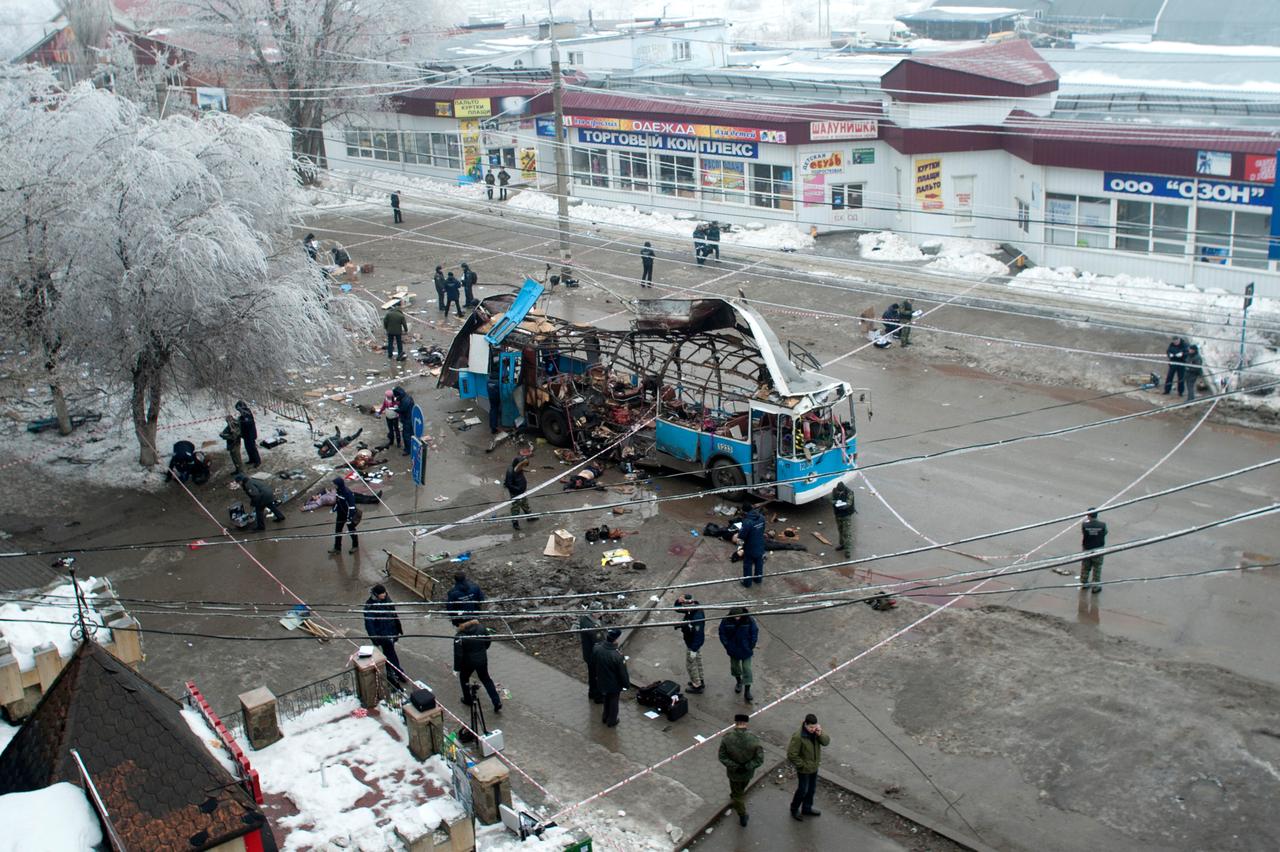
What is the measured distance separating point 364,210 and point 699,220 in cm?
1387

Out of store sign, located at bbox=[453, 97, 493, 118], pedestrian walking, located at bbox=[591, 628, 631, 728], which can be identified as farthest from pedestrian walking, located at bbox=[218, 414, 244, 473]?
store sign, located at bbox=[453, 97, 493, 118]

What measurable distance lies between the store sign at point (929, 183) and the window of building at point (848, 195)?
259cm

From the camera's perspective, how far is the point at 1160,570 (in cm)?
1689

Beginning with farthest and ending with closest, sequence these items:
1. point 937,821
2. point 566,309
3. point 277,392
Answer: point 566,309 → point 277,392 → point 937,821

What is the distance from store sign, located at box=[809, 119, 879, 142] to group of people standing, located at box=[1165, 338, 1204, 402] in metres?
14.7

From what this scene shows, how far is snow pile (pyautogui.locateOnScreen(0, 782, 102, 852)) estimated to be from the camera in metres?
7.73

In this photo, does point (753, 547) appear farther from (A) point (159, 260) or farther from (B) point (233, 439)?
(A) point (159, 260)

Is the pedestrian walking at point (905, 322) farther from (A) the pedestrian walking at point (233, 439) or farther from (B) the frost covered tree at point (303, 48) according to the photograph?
(B) the frost covered tree at point (303, 48)

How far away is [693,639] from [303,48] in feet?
127

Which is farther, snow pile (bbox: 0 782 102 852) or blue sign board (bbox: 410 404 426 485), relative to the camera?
blue sign board (bbox: 410 404 426 485)

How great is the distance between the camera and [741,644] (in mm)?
14172

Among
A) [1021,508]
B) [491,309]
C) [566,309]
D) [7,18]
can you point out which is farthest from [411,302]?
[7,18]

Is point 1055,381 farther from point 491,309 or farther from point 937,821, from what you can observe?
point 937,821

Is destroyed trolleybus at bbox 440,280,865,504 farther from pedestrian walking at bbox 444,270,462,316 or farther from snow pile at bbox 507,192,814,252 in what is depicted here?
snow pile at bbox 507,192,814,252
